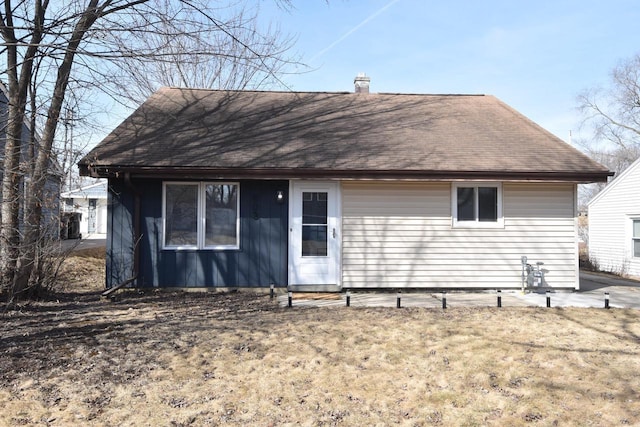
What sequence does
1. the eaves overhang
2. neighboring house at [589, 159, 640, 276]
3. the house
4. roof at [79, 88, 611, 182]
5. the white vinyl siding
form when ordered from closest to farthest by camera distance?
the eaves overhang < roof at [79, 88, 611, 182] < the house < the white vinyl siding < neighboring house at [589, 159, 640, 276]

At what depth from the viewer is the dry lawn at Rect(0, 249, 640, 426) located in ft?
12.2

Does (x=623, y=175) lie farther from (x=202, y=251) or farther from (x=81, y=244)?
(x=81, y=244)

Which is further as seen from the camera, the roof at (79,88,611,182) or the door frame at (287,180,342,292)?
the door frame at (287,180,342,292)

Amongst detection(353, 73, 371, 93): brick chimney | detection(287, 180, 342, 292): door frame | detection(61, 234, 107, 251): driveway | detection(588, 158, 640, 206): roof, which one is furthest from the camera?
detection(588, 158, 640, 206): roof

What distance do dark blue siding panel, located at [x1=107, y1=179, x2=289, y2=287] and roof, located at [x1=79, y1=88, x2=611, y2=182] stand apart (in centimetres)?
59

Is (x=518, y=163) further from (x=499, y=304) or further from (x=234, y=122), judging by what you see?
(x=234, y=122)

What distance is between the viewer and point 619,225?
18.6 metres

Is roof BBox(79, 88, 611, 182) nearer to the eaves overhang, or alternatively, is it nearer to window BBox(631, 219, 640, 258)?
the eaves overhang

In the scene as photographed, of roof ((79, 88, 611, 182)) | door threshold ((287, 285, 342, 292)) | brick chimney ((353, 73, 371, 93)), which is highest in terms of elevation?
brick chimney ((353, 73, 371, 93))

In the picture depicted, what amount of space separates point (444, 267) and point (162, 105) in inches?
309

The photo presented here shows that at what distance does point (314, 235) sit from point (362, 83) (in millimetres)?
6591

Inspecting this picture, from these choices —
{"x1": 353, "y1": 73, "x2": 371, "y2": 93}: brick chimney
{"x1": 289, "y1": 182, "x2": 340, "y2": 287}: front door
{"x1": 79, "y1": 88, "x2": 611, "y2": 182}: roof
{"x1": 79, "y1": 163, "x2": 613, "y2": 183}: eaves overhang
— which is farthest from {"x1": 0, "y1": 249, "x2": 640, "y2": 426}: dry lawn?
{"x1": 353, "y1": 73, "x2": 371, "y2": 93}: brick chimney

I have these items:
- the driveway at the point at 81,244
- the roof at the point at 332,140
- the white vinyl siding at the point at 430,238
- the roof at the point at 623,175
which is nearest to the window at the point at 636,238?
the roof at the point at 623,175

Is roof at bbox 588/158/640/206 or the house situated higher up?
roof at bbox 588/158/640/206
